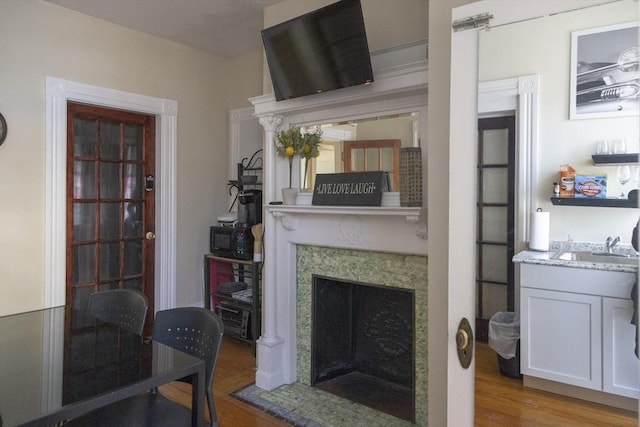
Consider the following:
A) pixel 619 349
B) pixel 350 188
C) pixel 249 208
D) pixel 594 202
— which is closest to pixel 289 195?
pixel 350 188

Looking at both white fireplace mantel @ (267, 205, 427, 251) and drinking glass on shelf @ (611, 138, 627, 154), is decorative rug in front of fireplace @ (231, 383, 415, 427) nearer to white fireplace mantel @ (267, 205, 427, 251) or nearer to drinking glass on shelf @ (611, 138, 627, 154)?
white fireplace mantel @ (267, 205, 427, 251)

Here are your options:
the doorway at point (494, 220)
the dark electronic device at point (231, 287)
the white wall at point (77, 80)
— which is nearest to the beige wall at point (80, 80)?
the white wall at point (77, 80)

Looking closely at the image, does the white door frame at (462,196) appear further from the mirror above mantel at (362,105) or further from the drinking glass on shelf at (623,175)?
the mirror above mantel at (362,105)

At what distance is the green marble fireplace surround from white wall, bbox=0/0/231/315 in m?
1.49

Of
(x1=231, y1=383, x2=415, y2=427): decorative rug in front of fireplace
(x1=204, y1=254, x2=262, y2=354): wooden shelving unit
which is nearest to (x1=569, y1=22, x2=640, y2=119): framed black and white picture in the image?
(x1=231, y1=383, x2=415, y2=427): decorative rug in front of fireplace

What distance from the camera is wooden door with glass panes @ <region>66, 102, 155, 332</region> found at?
327cm

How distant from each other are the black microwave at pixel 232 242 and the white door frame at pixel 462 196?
2.44 meters

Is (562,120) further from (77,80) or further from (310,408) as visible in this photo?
(77,80)

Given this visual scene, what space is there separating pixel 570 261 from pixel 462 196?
14.3 inches

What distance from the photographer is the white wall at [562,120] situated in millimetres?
1088

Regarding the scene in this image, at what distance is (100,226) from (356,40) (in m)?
2.61

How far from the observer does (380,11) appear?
8.00 feet

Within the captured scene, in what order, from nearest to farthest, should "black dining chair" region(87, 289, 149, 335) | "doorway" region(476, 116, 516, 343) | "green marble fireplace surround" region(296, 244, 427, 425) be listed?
1. "doorway" region(476, 116, 516, 343)
2. "black dining chair" region(87, 289, 149, 335)
3. "green marble fireplace surround" region(296, 244, 427, 425)

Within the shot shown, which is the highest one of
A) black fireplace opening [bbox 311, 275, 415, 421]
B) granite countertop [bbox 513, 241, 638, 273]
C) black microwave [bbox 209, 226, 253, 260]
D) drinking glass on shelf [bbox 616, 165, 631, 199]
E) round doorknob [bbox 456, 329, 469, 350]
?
drinking glass on shelf [bbox 616, 165, 631, 199]
